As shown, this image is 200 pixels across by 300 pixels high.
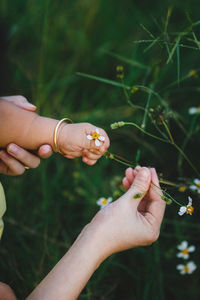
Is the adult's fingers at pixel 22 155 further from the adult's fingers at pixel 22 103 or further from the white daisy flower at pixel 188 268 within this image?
the white daisy flower at pixel 188 268

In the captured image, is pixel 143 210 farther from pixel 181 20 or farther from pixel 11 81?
pixel 181 20

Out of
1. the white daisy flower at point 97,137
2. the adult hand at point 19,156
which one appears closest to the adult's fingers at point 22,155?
the adult hand at point 19,156

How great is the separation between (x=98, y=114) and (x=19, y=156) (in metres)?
0.93

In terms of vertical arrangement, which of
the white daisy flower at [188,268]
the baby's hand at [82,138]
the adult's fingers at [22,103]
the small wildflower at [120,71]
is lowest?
the white daisy flower at [188,268]

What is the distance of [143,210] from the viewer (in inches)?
44.9

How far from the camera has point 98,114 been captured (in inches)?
78.3

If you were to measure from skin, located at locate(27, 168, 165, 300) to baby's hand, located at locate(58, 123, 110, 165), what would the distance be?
0.17 metres

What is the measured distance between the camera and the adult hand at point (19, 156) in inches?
44.6

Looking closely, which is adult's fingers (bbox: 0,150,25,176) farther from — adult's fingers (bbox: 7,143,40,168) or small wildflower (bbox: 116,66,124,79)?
small wildflower (bbox: 116,66,124,79)

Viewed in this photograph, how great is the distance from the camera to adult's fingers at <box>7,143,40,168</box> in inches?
44.5

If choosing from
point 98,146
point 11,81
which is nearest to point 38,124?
point 98,146

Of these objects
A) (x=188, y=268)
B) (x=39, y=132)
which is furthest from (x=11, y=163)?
(x=188, y=268)

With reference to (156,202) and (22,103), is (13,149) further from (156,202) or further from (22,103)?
(156,202)

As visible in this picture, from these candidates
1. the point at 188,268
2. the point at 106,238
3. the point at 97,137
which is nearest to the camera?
the point at 106,238
